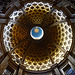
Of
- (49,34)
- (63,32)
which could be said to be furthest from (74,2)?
(49,34)

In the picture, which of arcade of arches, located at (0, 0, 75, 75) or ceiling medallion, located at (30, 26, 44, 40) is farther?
ceiling medallion, located at (30, 26, 44, 40)

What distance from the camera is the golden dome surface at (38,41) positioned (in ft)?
68.1

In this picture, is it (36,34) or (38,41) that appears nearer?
(38,41)

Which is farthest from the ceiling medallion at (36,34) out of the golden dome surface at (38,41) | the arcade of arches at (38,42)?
the golden dome surface at (38,41)

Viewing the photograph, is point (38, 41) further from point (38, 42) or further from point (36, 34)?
point (36, 34)

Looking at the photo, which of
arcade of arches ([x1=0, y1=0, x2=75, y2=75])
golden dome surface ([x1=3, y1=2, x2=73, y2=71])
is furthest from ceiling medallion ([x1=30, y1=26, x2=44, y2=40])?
golden dome surface ([x1=3, y1=2, x2=73, y2=71])

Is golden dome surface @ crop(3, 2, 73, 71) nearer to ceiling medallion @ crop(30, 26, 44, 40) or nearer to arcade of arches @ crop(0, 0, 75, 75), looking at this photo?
arcade of arches @ crop(0, 0, 75, 75)

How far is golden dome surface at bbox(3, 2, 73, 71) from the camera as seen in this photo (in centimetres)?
2075

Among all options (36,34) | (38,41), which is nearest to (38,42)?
(38,41)

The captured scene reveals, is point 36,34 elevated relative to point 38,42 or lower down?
elevated

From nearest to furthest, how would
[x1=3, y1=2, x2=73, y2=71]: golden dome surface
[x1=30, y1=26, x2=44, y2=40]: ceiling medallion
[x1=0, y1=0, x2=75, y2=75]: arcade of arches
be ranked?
[x1=0, y1=0, x2=75, y2=75]: arcade of arches → [x1=3, y1=2, x2=73, y2=71]: golden dome surface → [x1=30, y1=26, x2=44, y2=40]: ceiling medallion

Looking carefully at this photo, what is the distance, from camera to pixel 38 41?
26094 millimetres

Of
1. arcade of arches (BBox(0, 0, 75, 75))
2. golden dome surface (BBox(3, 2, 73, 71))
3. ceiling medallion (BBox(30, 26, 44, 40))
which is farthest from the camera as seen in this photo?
ceiling medallion (BBox(30, 26, 44, 40))

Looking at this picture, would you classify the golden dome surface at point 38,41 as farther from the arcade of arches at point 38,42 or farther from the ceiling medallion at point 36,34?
the ceiling medallion at point 36,34
